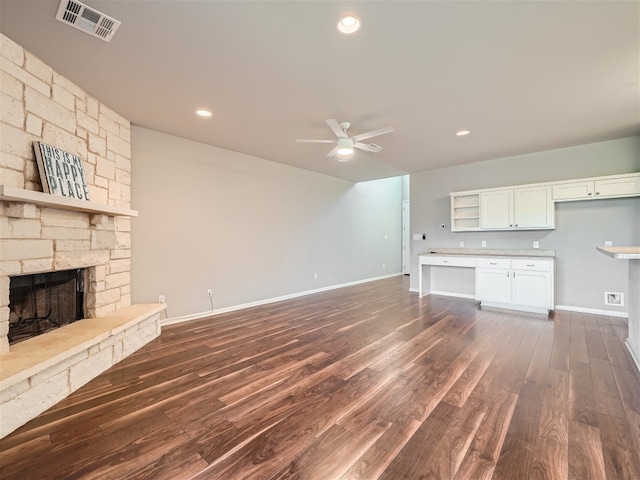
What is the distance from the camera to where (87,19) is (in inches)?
75.9

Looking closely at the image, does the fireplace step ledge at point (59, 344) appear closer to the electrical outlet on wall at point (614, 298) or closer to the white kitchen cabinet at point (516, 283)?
the white kitchen cabinet at point (516, 283)

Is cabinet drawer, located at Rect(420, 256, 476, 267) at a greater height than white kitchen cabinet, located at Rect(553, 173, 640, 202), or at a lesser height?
lesser

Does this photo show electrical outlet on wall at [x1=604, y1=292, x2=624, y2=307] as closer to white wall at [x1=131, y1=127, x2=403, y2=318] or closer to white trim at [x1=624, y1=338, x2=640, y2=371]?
white trim at [x1=624, y1=338, x2=640, y2=371]

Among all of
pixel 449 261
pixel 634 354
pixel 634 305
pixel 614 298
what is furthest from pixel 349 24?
pixel 614 298

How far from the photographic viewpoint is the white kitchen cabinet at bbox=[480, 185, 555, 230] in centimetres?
461

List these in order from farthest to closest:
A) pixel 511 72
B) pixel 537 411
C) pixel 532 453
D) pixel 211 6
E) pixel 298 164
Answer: pixel 298 164, pixel 511 72, pixel 537 411, pixel 211 6, pixel 532 453

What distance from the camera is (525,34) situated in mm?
2051

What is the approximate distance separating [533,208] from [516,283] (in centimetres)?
131

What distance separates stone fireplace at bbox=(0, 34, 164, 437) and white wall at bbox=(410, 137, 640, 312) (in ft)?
19.1

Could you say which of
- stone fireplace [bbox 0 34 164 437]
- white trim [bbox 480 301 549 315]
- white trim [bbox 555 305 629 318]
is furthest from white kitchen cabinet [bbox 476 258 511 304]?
stone fireplace [bbox 0 34 164 437]

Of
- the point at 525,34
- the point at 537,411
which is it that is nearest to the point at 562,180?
the point at 525,34

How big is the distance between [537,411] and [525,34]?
271 centimetres

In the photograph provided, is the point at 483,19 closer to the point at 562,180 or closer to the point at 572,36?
the point at 572,36

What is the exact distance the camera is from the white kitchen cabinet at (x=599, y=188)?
3971 millimetres
